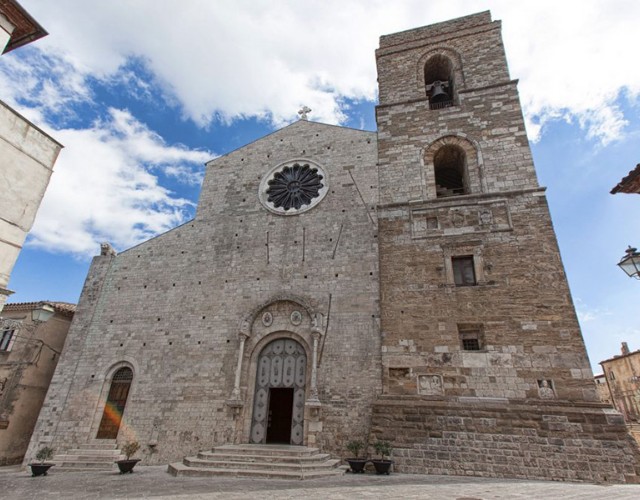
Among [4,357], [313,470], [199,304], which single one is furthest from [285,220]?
[4,357]

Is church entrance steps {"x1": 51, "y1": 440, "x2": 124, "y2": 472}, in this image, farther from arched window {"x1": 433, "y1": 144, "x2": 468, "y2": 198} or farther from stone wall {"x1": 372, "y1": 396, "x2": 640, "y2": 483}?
arched window {"x1": 433, "y1": 144, "x2": 468, "y2": 198}

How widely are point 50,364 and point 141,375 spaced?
4.85m

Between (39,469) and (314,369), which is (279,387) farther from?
(39,469)

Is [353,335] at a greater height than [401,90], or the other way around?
[401,90]

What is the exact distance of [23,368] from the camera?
12.6 metres

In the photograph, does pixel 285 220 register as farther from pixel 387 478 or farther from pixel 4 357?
pixel 4 357

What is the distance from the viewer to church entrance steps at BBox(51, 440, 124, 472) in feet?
31.2

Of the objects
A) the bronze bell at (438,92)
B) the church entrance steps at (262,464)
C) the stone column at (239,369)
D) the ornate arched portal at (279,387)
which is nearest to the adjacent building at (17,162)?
the church entrance steps at (262,464)

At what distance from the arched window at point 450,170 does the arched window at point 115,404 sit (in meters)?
11.5

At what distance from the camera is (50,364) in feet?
43.8

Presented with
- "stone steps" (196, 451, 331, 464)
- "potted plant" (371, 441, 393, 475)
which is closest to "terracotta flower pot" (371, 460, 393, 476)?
"potted plant" (371, 441, 393, 475)

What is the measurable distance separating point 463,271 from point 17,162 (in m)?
9.57

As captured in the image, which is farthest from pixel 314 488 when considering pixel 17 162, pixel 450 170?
pixel 450 170

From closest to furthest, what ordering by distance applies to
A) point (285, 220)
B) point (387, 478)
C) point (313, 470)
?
point (387, 478) → point (313, 470) → point (285, 220)
